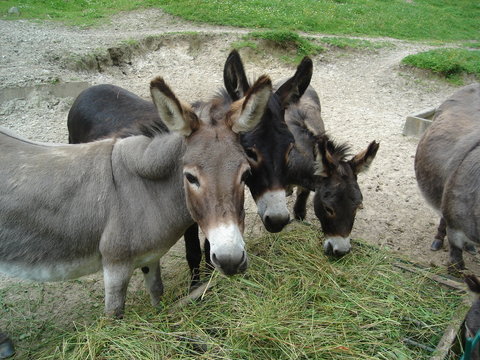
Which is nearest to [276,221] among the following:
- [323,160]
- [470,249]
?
[323,160]

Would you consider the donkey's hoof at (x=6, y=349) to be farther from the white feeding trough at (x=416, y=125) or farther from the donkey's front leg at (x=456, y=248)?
the white feeding trough at (x=416, y=125)

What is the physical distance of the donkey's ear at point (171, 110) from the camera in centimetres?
228

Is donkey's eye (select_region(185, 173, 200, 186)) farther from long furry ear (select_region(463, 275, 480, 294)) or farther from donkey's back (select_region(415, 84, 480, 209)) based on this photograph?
donkey's back (select_region(415, 84, 480, 209))

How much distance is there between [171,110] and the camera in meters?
2.40

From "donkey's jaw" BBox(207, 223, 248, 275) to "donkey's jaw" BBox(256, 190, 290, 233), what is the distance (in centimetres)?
105

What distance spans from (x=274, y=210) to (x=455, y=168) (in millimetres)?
2325

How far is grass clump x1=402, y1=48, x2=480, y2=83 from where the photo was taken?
36.5 feet

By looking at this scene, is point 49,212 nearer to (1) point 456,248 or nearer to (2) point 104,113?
(2) point 104,113

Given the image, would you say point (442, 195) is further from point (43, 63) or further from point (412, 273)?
point (43, 63)

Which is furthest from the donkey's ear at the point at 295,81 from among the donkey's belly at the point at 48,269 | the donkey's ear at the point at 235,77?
the donkey's belly at the point at 48,269

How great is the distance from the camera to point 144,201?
9.48 ft

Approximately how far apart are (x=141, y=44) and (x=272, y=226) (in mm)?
9094

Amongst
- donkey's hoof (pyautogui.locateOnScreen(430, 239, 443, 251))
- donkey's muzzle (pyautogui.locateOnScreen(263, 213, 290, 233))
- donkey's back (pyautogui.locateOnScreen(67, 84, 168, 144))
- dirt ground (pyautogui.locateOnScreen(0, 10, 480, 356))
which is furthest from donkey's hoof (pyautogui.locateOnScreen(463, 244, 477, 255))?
donkey's back (pyautogui.locateOnScreen(67, 84, 168, 144))

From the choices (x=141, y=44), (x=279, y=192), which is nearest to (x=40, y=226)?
(x=279, y=192)
